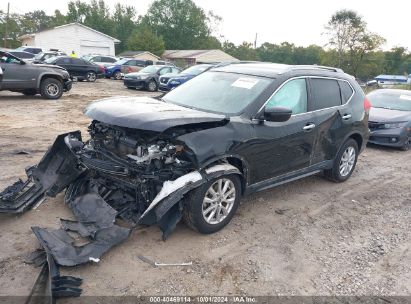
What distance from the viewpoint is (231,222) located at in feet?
14.7

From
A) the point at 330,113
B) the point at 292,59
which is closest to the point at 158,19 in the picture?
the point at 292,59

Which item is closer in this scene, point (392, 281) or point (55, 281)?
point (55, 281)

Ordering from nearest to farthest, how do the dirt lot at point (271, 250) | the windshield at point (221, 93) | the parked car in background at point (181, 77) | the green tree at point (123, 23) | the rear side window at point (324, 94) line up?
1. the dirt lot at point (271, 250)
2. the windshield at point (221, 93)
3. the rear side window at point (324, 94)
4. the parked car in background at point (181, 77)
5. the green tree at point (123, 23)

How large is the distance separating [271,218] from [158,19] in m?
81.2

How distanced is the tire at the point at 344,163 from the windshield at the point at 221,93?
202 centimetres

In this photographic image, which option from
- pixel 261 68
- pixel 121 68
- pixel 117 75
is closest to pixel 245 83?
pixel 261 68

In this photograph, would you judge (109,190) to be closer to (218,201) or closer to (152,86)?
(218,201)

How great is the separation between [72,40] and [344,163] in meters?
47.4

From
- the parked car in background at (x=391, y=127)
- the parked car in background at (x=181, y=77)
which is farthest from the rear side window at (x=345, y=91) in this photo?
the parked car in background at (x=181, y=77)

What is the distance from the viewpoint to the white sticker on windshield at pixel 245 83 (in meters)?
4.70

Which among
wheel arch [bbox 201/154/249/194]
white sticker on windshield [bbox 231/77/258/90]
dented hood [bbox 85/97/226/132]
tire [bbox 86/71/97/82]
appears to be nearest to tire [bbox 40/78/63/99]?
→ tire [bbox 86/71/97/82]

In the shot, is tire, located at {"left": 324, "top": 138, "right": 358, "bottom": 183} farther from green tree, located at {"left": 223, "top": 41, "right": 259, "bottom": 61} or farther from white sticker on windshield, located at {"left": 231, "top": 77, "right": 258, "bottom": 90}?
green tree, located at {"left": 223, "top": 41, "right": 259, "bottom": 61}

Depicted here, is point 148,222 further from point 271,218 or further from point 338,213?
point 338,213

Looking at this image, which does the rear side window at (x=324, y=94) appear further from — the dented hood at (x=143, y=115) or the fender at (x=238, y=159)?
the dented hood at (x=143, y=115)
